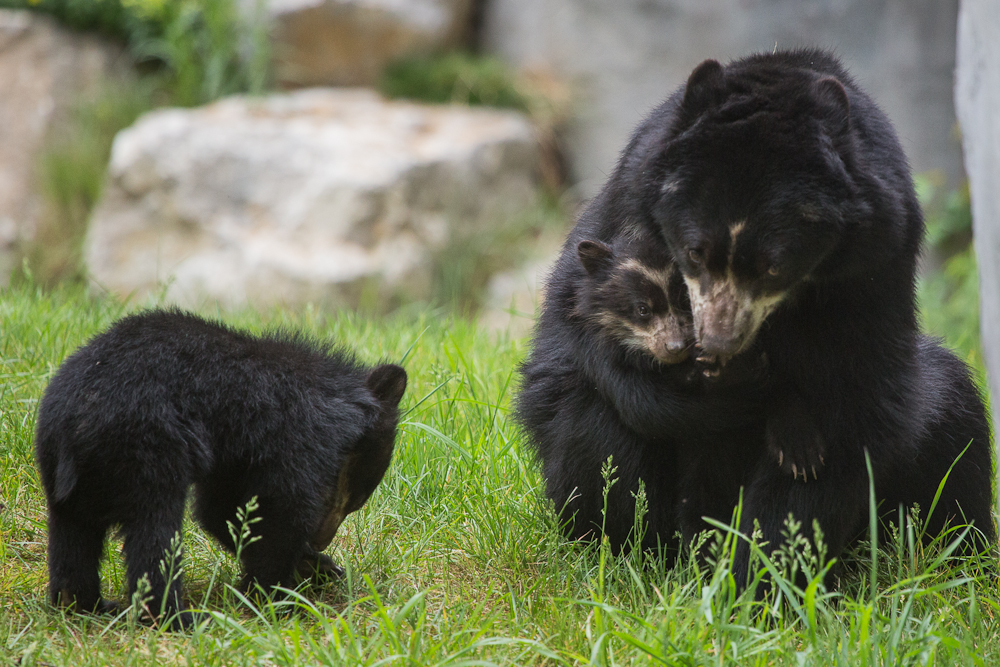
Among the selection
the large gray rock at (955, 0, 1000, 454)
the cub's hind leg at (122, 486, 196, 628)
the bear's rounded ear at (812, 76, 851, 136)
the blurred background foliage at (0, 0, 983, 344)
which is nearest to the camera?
the large gray rock at (955, 0, 1000, 454)

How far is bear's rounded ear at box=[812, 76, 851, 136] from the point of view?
9.19 ft

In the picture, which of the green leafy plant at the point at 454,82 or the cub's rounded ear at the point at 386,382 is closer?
the cub's rounded ear at the point at 386,382

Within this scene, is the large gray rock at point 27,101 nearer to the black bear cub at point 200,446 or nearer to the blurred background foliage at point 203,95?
the blurred background foliage at point 203,95

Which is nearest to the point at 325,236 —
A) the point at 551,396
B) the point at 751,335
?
the point at 551,396

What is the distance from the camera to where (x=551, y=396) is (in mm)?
3537

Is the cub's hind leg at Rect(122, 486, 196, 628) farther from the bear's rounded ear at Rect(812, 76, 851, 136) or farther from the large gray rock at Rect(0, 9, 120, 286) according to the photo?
the large gray rock at Rect(0, 9, 120, 286)

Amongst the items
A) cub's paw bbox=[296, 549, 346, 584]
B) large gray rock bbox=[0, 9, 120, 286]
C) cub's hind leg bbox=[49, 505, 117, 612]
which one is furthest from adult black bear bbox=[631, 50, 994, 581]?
large gray rock bbox=[0, 9, 120, 286]

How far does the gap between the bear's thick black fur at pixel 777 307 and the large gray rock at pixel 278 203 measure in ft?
19.2

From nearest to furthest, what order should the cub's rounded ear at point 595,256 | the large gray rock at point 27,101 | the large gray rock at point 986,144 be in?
the large gray rock at point 986,144 < the cub's rounded ear at point 595,256 < the large gray rock at point 27,101

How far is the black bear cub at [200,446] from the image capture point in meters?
2.72

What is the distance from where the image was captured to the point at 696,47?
10.5 m

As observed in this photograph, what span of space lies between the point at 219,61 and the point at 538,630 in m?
8.85

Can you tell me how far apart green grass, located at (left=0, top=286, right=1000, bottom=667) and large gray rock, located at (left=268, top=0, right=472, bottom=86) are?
268 inches

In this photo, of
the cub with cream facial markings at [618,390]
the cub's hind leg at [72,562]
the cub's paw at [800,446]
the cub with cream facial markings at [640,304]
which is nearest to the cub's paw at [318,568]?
the cub's hind leg at [72,562]
